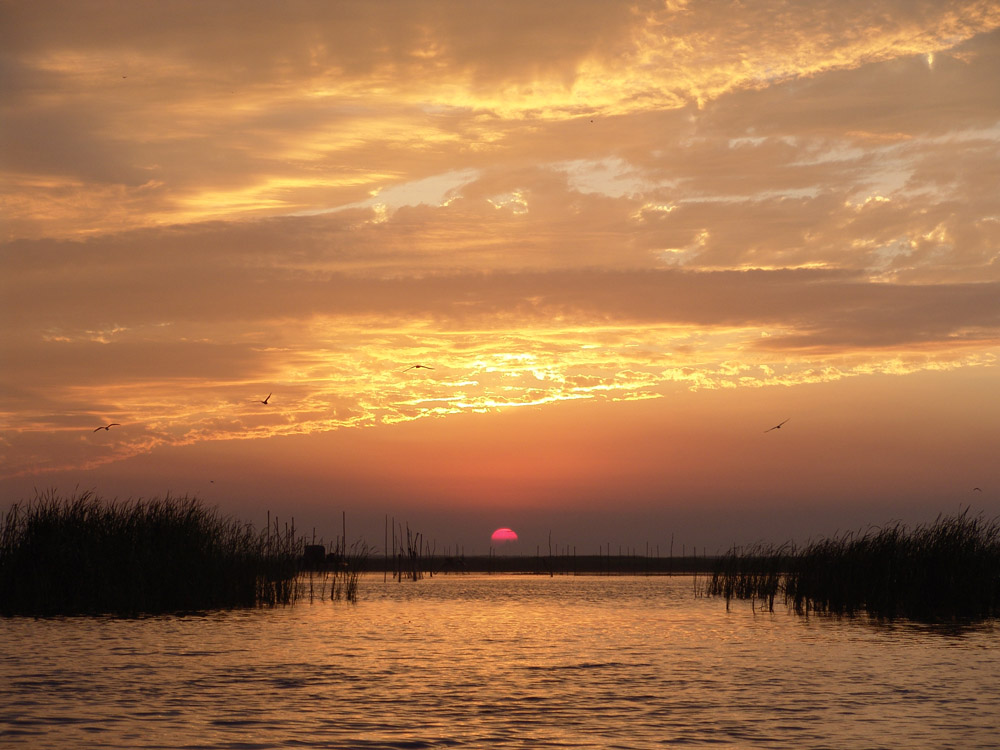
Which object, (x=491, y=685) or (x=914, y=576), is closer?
(x=491, y=685)

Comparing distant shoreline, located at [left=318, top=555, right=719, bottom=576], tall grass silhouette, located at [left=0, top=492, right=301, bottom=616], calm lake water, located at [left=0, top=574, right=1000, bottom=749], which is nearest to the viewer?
calm lake water, located at [left=0, top=574, right=1000, bottom=749]

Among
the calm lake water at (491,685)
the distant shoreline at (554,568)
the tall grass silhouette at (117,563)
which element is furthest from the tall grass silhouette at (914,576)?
the distant shoreline at (554,568)

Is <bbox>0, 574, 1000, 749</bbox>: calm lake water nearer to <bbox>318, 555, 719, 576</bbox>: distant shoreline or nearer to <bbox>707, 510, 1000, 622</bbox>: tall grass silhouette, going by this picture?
<bbox>707, 510, 1000, 622</bbox>: tall grass silhouette

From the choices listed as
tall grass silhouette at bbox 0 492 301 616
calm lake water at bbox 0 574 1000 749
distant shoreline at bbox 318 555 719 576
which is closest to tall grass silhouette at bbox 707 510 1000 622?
calm lake water at bbox 0 574 1000 749

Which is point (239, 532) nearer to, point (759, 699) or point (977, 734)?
point (759, 699)

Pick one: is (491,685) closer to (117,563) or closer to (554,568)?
(117,563)

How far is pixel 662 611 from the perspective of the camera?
121ft

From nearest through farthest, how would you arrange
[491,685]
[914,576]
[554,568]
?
[491,685], [914,576], [554,568]

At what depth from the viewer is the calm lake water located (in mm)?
13000

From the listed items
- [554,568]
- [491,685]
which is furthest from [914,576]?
[554,568]

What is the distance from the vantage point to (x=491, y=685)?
17.3 meters

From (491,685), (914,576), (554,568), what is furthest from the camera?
(554,568)

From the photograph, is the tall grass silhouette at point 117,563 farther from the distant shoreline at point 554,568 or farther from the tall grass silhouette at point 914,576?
the distant shoreline at point 554,568

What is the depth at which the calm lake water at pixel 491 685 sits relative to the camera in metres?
13.0
